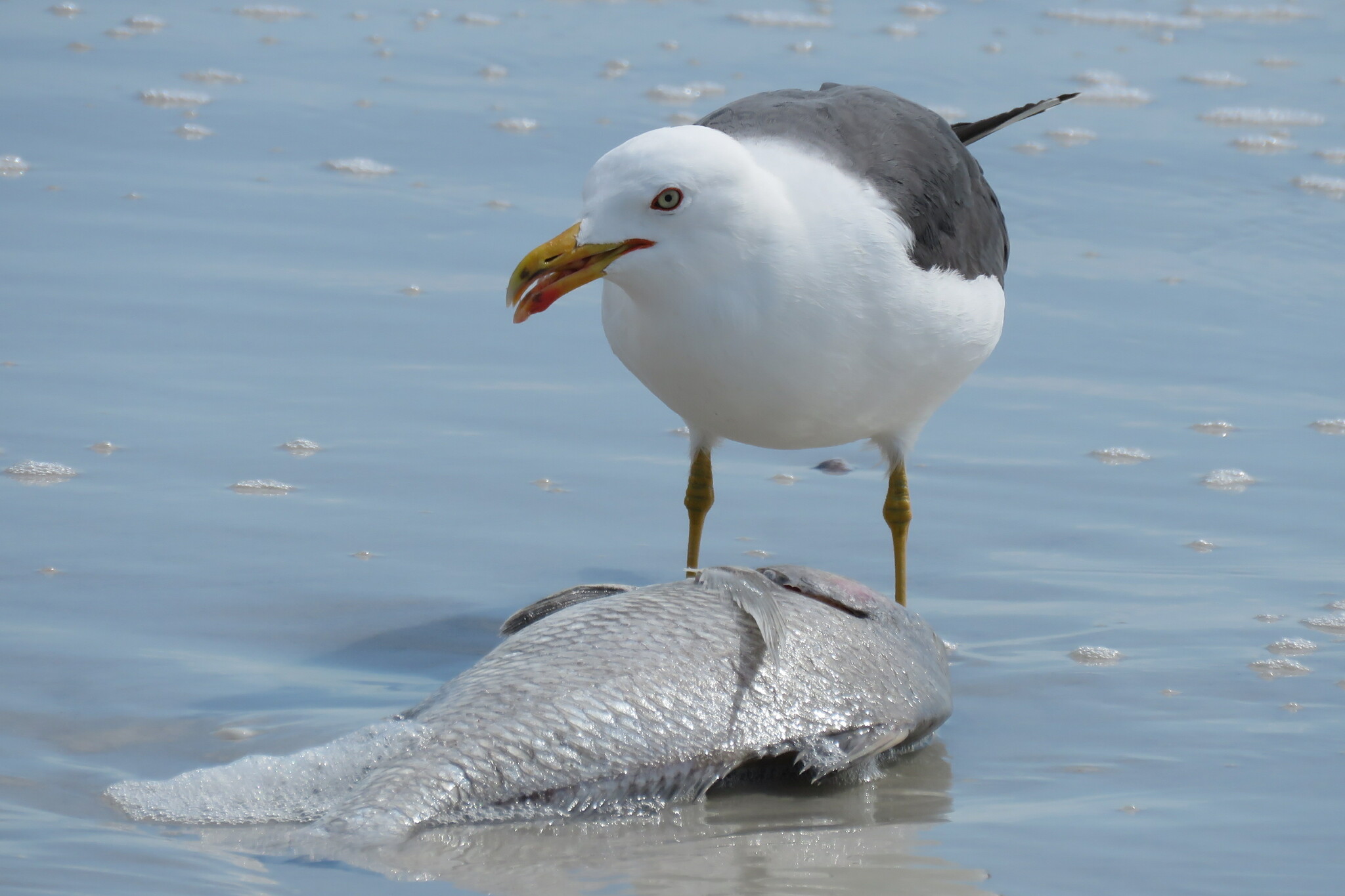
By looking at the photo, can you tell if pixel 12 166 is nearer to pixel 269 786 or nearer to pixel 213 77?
pixel 213 77

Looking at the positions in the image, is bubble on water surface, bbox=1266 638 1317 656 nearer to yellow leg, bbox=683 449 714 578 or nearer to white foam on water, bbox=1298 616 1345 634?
white foam on water, bbox=1298 616 1345 634

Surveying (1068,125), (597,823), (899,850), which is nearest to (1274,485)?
(899,850)

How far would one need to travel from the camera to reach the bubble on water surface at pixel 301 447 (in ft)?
18.6

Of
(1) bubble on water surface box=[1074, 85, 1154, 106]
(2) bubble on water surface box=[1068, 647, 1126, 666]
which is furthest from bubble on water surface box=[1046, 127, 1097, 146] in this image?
(2) bubble on water surface box=[1068, 647, 1126, 666]

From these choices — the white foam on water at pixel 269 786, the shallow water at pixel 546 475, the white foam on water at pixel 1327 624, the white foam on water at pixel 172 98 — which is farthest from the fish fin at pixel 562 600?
the white foam on water at pixel 172 98

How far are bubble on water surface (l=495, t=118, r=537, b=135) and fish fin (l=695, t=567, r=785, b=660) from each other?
5.42m

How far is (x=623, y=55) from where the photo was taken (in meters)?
10.6

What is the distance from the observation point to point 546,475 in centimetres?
571

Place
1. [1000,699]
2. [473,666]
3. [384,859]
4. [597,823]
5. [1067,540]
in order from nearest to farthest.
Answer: [384,859]
[597,823]
[473,666]
[1000,699]
[1067,540]

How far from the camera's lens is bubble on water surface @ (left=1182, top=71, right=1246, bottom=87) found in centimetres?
1069

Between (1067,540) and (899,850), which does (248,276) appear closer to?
A: (1067,540)

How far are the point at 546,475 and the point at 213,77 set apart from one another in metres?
4.81

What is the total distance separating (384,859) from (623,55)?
787 centimetres

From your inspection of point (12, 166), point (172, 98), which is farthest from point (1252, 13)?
point (12, 166)
